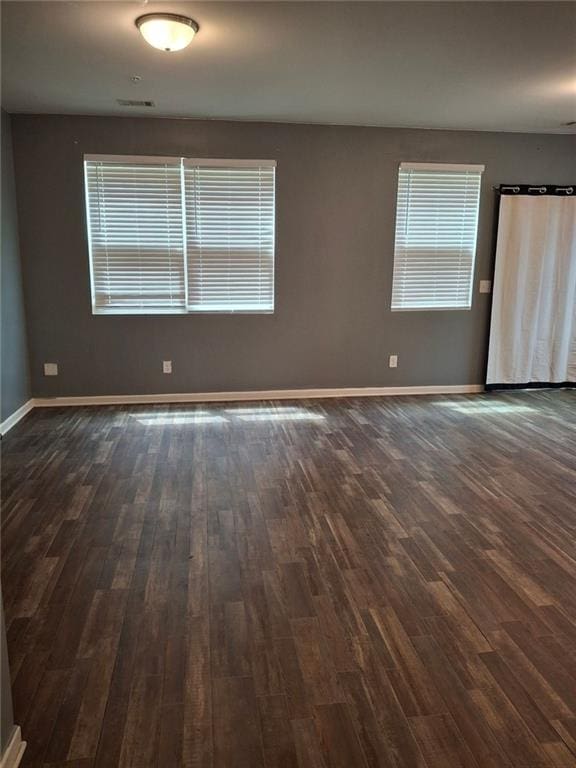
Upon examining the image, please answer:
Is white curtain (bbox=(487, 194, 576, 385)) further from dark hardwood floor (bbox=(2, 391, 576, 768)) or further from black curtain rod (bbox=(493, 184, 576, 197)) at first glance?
dark hardwood floor (bbox=(2, 391, 576, 768))

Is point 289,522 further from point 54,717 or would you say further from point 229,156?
point 229,156

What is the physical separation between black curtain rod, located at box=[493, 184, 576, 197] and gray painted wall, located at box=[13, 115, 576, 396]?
107 mm

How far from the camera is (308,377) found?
5699 millimetres

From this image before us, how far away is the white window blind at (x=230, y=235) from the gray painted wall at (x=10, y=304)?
1.49 metres

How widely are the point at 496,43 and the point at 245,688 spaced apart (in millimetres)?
3402

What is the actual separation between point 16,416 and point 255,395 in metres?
2.17

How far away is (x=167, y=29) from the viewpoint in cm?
277

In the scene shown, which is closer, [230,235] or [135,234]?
[135,234]

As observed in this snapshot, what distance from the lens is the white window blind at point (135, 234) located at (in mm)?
5059

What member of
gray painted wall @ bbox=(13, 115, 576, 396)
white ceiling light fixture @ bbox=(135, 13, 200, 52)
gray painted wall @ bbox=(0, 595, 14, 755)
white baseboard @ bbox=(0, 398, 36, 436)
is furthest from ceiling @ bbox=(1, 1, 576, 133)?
gray painted wall @ bbox=(0, 595, 14, 755)

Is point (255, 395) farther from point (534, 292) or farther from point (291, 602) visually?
point (291, 602)

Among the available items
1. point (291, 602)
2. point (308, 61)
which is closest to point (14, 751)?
point (291, 602)

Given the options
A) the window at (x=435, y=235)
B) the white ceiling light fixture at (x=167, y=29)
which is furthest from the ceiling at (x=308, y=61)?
the window at (x=435, y=235)

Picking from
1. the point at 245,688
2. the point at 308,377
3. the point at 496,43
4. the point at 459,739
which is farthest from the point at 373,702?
the point at 308,377
